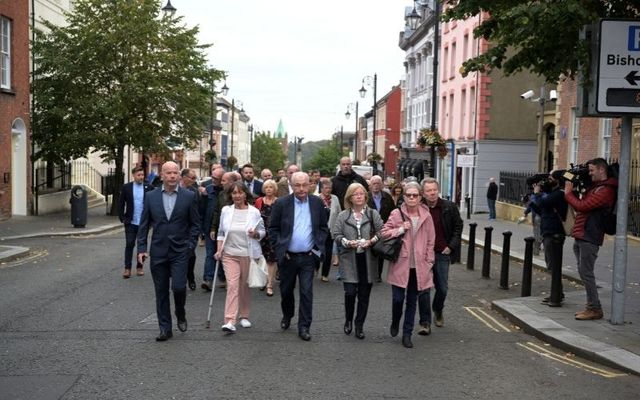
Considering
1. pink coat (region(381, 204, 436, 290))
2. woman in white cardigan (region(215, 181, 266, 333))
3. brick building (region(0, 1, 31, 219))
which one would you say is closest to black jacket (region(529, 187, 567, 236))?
pink coat (region(381, 204, 436, 290))

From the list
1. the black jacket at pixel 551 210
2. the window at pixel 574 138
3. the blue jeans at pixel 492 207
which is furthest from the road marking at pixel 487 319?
the blue jeans at pixel 492 207

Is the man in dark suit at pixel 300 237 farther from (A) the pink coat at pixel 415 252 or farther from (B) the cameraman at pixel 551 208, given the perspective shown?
(B) the cameraman at pixel 551 208

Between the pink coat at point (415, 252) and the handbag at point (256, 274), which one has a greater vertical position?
the pink coat at point (415, 252)

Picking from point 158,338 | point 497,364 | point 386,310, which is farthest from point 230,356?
point 386,310

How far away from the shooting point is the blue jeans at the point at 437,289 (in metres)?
8.81

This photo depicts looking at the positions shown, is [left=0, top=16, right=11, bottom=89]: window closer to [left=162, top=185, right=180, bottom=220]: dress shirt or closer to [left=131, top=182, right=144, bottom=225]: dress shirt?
[left=131, top=182, right=144, bottom=225]: dress shirt

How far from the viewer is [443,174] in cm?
5028

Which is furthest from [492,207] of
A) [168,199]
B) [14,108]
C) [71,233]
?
[168,199]

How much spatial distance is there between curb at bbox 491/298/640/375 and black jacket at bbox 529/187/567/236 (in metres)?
1.68

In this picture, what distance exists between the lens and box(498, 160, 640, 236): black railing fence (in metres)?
21.2

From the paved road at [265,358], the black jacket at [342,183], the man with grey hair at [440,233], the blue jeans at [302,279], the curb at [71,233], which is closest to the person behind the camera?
the paved road at [265,358]

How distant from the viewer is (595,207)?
375 inches

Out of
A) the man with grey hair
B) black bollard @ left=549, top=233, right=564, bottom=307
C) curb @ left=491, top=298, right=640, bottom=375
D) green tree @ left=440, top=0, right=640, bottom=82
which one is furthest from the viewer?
black bollard @ left=549, top=233, right=564, bottom=307

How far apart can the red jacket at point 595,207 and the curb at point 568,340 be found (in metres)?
1.13
